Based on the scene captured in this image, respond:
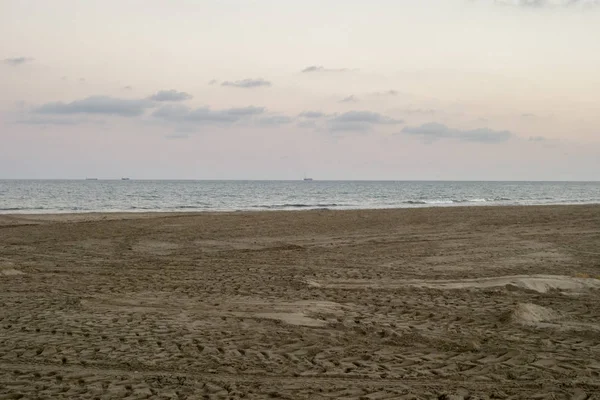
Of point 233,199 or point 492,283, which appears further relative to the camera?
point 233,199

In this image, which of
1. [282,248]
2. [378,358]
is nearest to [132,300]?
[378,358]

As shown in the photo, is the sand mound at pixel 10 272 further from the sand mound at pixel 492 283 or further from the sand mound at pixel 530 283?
Answer: the sand mound at pixel 530 283

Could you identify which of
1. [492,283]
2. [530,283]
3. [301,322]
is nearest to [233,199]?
[492,283]

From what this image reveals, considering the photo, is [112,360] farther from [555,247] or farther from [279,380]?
[555,247]

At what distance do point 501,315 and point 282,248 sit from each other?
9.62 m

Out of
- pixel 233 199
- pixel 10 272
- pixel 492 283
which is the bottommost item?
pixel 10 272

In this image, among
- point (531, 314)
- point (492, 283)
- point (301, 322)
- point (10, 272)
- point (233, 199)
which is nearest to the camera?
point (301, 322)

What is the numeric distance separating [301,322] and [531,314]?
3479 millimetres

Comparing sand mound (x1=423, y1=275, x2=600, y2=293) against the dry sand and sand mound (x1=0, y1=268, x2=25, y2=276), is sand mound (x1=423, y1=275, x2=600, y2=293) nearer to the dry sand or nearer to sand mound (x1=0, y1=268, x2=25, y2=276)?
the dry sand

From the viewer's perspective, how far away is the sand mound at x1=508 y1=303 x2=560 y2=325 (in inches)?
320

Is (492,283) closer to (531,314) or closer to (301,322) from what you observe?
(531,314)

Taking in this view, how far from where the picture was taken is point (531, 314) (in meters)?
8.44

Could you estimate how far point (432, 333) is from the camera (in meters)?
7.40

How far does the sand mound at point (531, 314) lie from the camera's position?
8.14 metres
